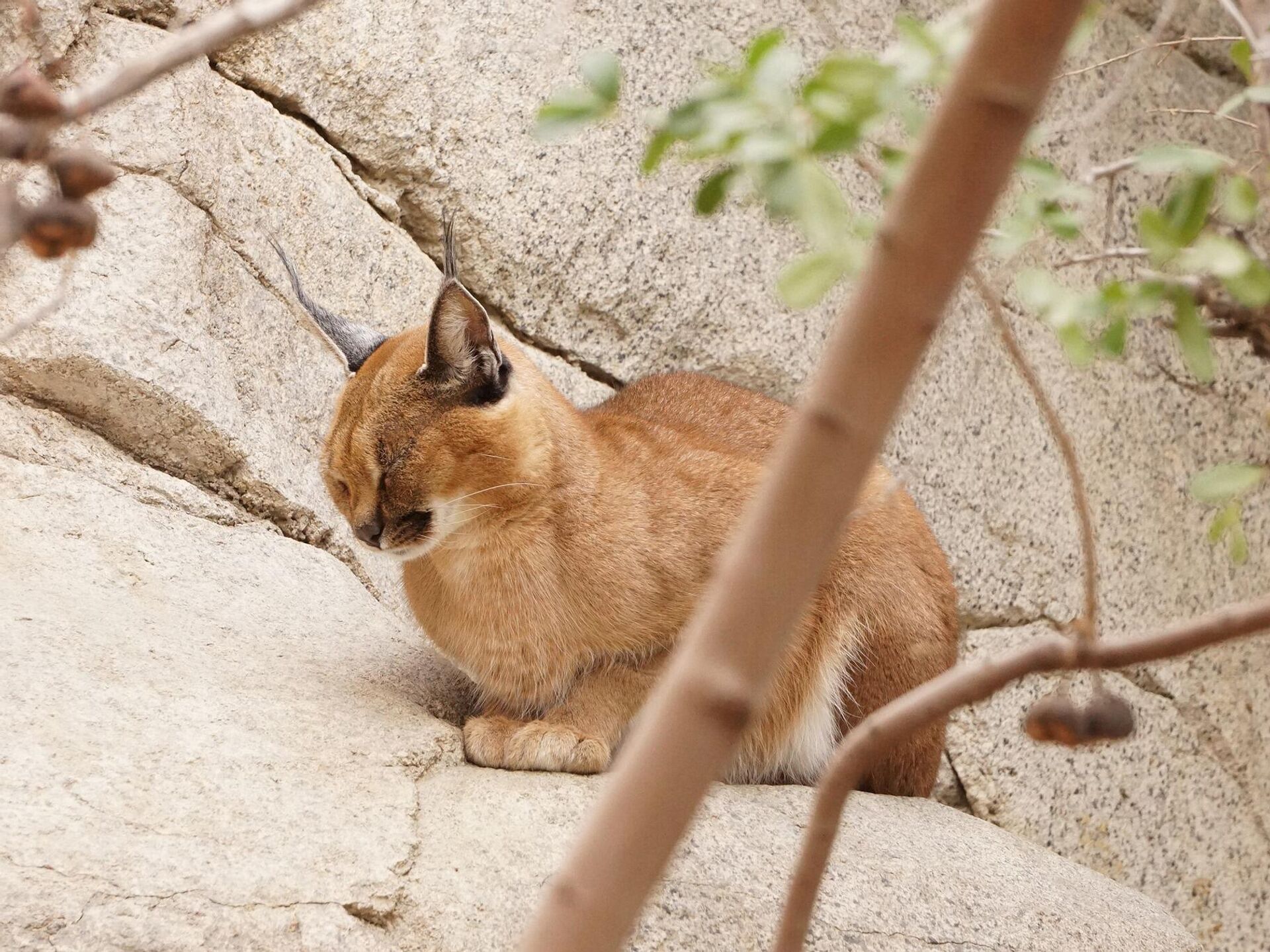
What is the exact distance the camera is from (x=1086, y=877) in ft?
10.0

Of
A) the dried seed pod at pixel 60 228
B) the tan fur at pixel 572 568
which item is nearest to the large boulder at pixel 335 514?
the tan fur at pixel 572 568

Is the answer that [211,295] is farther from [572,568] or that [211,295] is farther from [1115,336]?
[1115,336]

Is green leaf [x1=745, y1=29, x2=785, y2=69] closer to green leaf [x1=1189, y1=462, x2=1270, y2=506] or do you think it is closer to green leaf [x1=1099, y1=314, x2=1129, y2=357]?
green leaf [x1=1099, y1=314, x2=1129, y2=357]

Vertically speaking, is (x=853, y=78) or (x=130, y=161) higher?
(x=853, y=78)

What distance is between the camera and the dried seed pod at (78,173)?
0.82 metres

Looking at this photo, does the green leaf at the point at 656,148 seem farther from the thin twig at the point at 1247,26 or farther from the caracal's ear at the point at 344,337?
the caracal's ear at the point at 344,337

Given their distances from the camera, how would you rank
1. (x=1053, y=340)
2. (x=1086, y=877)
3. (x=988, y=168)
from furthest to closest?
1. (x=1053, y=340)
2. (x=1086, y=877)
3. (x=988, y=168)

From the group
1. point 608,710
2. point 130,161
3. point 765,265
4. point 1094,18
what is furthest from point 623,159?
point 1094,18

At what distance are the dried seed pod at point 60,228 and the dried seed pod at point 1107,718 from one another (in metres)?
0.73

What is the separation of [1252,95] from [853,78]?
0.39m

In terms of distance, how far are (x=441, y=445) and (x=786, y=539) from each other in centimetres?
206

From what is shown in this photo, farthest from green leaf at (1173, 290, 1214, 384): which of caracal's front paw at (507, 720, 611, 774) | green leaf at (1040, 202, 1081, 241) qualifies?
caracal's front paw at (507, 720, 611, 774)

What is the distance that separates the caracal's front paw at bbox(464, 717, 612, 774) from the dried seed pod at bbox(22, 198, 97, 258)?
1935 mm

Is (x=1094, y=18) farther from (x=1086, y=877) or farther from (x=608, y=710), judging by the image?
(x=1086, y=877)
